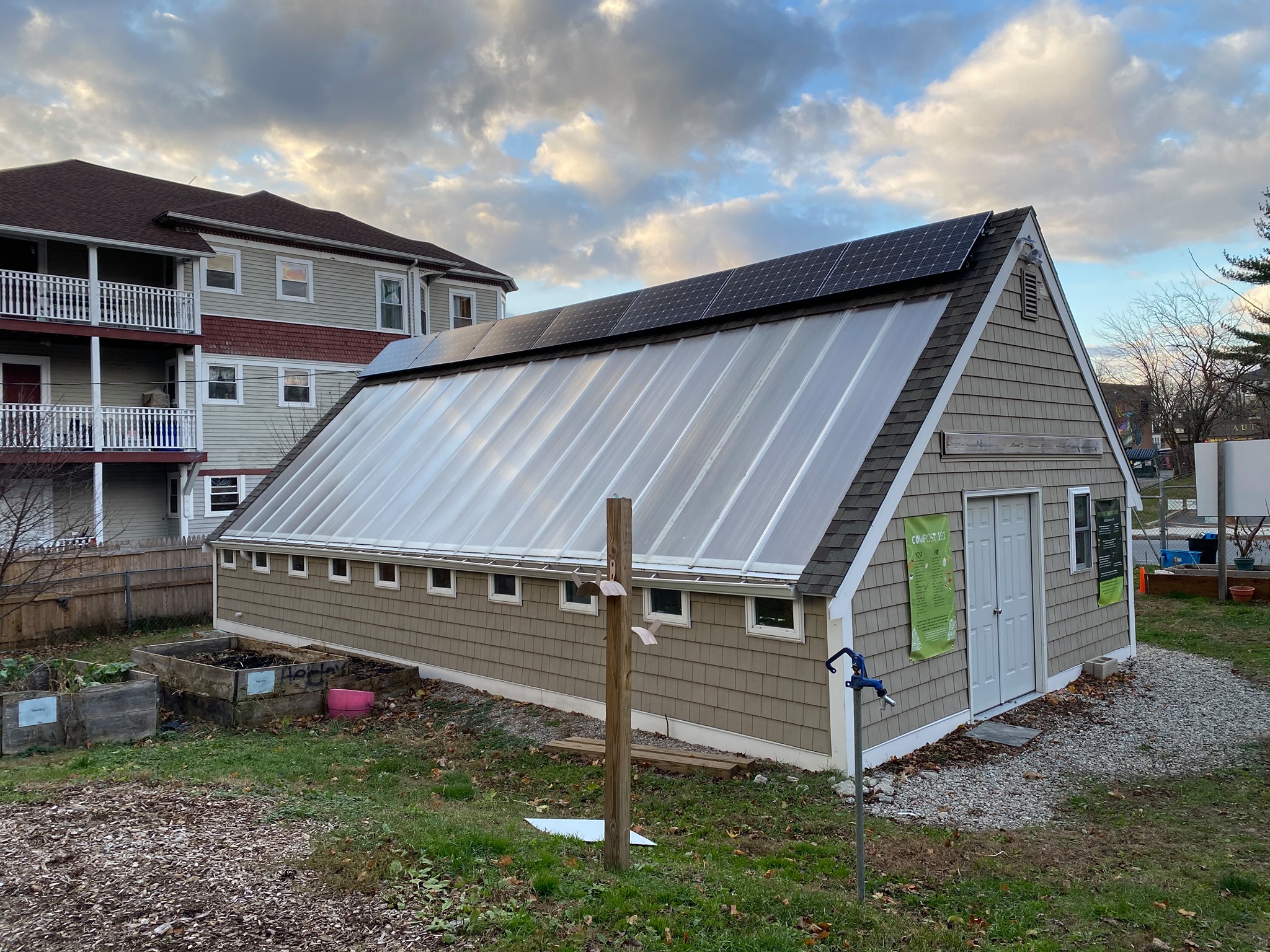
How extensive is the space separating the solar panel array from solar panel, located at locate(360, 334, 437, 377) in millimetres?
817

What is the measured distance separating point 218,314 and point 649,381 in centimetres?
1760

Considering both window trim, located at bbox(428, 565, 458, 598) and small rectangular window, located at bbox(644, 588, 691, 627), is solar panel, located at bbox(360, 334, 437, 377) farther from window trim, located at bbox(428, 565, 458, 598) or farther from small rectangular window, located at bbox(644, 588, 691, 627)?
small rectangular window, located at bbox(644, 588, 691, 627)

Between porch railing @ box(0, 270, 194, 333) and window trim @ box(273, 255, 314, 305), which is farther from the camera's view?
window trim @ box(273, 255, 314, 305)

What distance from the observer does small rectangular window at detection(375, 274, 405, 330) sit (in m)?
27.3

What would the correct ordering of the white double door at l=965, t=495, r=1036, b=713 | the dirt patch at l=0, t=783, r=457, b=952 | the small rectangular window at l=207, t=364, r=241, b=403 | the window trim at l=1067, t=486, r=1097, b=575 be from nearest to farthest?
the dirt patch at l=0, t=783, r=457, b=952, the white double door at l=965, t=495, r=1036, b=713, the window trim at l=1067, t=486, r=1097, b=575, the small rectangular window at l=207, t=364, r=241, b=403

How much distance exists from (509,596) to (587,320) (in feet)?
17.1

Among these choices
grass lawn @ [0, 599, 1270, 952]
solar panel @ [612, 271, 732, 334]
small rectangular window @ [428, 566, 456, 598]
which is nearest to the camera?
grass lawn @ [0, 599, 1270, 952]

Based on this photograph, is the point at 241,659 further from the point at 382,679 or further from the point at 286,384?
the point at 286,384

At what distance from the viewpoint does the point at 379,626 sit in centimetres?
1307

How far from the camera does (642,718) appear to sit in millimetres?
9203

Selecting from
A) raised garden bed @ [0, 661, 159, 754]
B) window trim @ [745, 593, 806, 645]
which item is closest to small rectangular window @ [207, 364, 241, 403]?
raised garden bed @ [0, 661, 159, 754]

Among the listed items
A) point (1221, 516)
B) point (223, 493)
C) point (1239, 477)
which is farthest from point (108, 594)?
point (1239, 477)

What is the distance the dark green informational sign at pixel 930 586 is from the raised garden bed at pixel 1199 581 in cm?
1146

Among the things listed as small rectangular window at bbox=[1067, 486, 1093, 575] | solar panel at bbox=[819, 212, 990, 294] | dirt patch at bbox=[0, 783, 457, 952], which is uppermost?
solar panel at bbox=[819, 212, 990, 294]
